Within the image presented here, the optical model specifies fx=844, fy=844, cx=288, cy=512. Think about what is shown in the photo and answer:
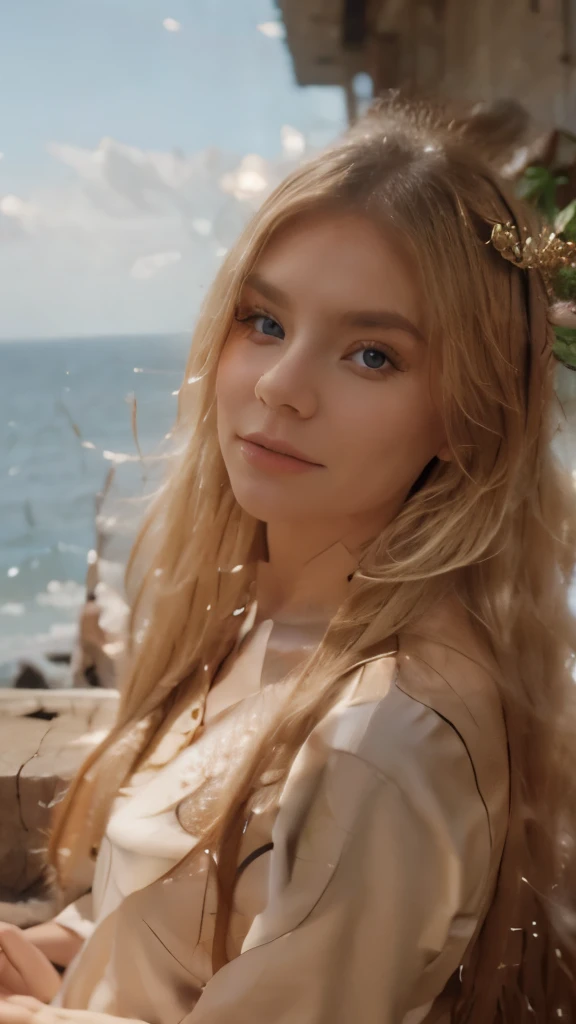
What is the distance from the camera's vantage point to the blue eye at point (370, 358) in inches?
20.4

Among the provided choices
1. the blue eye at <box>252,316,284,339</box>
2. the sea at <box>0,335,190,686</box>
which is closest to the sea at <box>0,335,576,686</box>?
the sea at <box>0,335,190,686</box>

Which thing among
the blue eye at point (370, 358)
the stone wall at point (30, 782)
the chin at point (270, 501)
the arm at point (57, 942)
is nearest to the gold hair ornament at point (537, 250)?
the blue eye at point (370, 358)

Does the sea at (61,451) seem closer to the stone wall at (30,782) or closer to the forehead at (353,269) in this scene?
the stone wall at (30,782)

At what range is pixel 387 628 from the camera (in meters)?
0.53

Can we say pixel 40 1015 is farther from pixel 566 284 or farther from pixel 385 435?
pixel 566 284

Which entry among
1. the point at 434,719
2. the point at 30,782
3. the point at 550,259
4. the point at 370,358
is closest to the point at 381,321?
the point at 370,358

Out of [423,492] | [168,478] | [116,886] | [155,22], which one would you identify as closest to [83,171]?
[155,22]

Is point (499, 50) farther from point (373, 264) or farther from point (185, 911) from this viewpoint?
point (185, 911)

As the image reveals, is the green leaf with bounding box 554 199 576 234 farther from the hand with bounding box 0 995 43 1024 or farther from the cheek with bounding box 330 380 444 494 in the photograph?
the hand with bounding box 0 995 43 1024

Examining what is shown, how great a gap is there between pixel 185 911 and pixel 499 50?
68 cm

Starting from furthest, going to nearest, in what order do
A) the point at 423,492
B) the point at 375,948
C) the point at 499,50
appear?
the point at 499,50
the point at 423,492
the point at 375,948

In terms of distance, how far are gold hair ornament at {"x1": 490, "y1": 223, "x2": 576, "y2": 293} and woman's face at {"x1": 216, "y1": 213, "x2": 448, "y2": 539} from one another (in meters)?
0.07

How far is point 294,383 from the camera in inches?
20.1

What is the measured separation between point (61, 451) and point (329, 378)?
29cm
